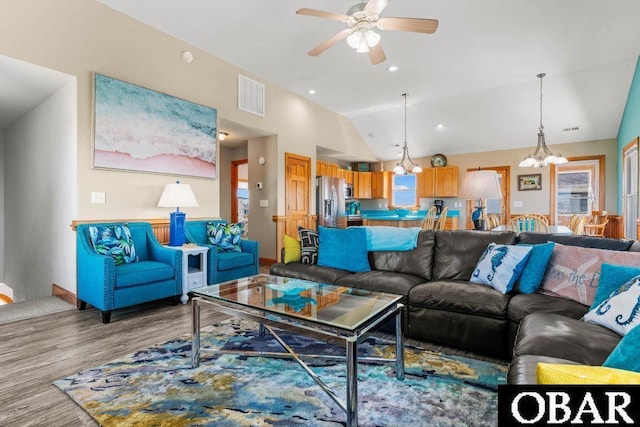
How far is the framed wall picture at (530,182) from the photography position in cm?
723

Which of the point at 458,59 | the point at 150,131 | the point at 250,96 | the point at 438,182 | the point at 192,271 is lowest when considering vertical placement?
the point at 192,271

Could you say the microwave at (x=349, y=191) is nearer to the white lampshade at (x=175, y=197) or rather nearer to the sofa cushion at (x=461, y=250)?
the white lampshade at (x=175, y=197)

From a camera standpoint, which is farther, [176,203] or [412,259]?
[176,203]

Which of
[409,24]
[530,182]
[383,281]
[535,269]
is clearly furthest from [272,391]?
[530,182]

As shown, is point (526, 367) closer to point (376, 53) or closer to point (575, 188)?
point (376, 53)

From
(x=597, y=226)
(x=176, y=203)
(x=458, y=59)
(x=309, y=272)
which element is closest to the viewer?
(x=309, y=272)

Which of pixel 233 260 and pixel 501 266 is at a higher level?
pixel 501 266

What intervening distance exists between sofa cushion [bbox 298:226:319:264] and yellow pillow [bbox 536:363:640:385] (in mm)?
2672

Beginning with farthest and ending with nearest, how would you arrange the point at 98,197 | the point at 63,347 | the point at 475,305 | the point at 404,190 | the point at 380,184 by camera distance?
the point at 404,190, the point at 380,184, the point at 98,197, the point at 63,347, the point at 475,305

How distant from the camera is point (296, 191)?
627cm

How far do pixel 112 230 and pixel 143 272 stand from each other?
1.99 feet

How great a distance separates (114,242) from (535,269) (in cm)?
372

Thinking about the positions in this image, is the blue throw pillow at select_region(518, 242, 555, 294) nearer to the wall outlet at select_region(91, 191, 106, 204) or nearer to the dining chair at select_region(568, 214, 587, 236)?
the dining chair at select_region(568, 214, 587, 236)

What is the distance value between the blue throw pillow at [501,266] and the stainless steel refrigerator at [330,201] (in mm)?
4329
